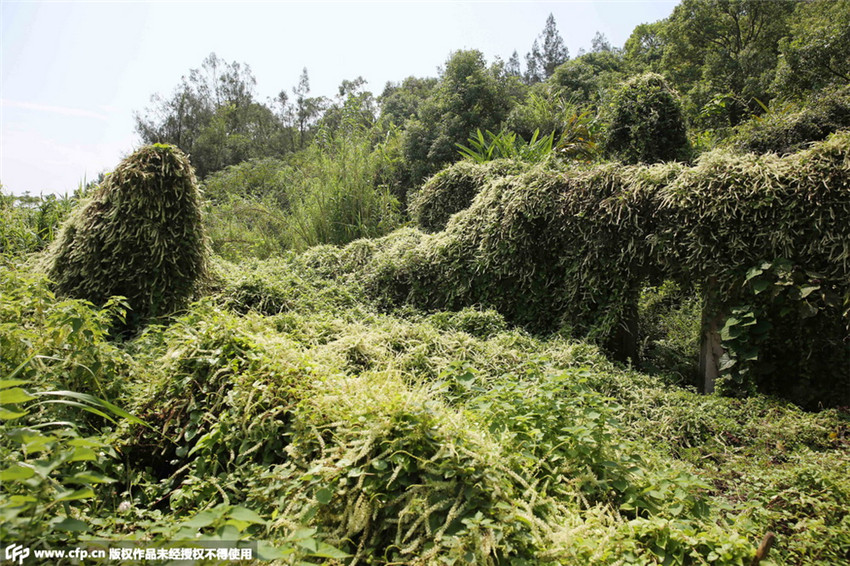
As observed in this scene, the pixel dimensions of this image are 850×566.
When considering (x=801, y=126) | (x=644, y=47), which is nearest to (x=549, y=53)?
(x=644, y=47)

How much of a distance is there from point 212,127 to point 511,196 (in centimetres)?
2167

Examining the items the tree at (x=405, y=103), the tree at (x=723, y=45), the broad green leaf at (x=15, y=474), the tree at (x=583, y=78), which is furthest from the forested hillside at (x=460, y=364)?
the tree at (x=723, y=45)

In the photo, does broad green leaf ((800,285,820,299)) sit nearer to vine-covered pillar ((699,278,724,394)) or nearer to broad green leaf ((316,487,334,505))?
vine-covered pillar ((699,278,724,394))

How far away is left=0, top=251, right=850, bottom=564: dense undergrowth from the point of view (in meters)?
1.26

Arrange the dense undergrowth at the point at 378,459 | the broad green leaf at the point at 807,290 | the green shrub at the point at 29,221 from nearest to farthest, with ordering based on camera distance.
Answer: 1. the dense undergrowth at the point at 378,459
2. the broad green leaf at the point at 807,290
3. the green shrub at the point at 29,221

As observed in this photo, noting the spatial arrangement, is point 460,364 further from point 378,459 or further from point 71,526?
point 71,526

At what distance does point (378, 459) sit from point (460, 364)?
2.93 feet

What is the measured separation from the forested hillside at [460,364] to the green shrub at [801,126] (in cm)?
303

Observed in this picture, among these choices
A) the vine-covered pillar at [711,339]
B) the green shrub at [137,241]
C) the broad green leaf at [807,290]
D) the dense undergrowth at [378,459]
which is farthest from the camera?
the green shrub at [137,241]

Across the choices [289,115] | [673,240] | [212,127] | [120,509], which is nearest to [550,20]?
[289,115]

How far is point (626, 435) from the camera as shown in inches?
99.7

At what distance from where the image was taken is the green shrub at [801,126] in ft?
24.0

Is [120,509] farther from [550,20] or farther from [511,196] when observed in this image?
[550,20]

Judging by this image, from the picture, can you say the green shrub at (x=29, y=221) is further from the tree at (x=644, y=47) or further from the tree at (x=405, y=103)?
the tree at (x=644, y=47)
